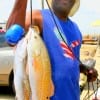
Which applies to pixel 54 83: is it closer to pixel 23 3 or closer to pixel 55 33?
pixel 55 33

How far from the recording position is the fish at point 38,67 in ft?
7.38

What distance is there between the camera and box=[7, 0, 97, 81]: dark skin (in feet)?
7.80

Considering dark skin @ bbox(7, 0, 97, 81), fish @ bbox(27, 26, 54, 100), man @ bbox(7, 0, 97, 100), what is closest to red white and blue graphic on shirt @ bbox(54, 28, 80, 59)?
man @ bbox(7, 0, 97, 100)

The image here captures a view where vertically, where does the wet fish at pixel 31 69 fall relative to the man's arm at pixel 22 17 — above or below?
below

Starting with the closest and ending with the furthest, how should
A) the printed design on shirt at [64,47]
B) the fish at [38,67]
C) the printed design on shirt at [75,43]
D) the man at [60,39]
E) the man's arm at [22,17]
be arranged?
the fish at [38,67]
the man's arm at [22,17]
the man at [60,39]
the printed design on shirt at [64,47]
the printed design on shirt at [75,43]

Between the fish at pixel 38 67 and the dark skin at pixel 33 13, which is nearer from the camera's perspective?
the fish at pixel 38 67

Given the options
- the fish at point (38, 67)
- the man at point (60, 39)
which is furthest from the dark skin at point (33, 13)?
the fish at point (38, 67)

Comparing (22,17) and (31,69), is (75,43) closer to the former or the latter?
(22,17)

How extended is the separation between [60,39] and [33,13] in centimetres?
25

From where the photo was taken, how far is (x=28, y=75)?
2.28 meters

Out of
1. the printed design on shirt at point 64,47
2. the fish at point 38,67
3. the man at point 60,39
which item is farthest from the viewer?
the printed design on shirt at point 64,47

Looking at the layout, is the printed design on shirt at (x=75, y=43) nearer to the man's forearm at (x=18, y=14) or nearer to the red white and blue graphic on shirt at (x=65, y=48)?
the red white and blue graphic on shirt at (x=65, y=48)

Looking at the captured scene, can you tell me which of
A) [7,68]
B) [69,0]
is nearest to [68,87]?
[69,0]

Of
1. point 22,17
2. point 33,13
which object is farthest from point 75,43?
point 22,17
